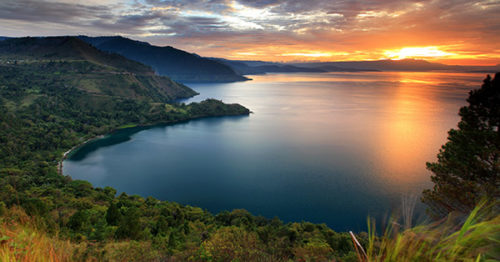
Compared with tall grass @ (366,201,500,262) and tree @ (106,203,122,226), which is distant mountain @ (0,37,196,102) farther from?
tall grass @ (366,201,500,262)

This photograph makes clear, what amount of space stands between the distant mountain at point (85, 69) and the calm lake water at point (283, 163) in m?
43.0

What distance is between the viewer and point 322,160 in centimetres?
4644

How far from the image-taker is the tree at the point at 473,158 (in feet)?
41.7

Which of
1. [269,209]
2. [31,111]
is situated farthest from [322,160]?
[31,111]

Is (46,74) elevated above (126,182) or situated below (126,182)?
above

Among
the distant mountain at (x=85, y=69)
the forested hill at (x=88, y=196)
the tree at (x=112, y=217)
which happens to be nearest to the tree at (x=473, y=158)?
the forested hill at (x=88, y=196)

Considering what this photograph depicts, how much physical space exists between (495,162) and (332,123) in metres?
63.7

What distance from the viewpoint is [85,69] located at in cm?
11019

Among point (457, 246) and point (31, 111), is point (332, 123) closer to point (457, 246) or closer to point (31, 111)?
point (457, 246)

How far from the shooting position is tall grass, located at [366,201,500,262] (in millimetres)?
1631

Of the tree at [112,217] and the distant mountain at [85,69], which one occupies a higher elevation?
the distant mountain at [85,69]

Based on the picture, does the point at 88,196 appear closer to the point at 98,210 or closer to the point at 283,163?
the point at 98,210

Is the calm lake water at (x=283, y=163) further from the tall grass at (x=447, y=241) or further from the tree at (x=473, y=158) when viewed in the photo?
the tall grass at (x=447, y=241)

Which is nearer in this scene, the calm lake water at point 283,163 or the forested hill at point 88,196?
the forested hill at point 88,196
